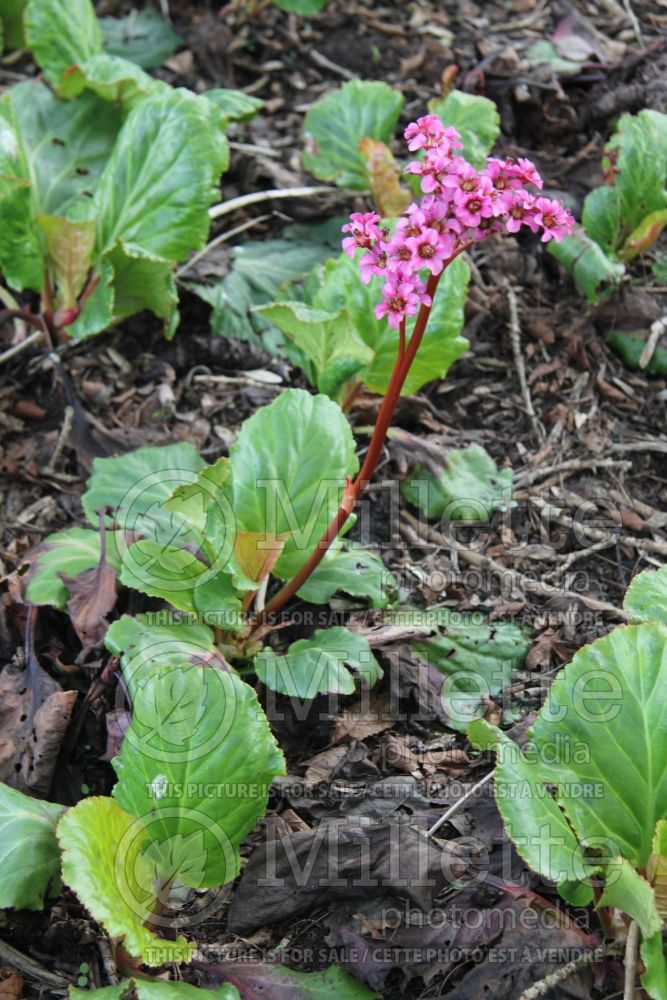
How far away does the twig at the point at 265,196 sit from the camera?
10.8 ft

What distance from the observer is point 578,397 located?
292 centimetres

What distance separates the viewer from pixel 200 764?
1.77 metres

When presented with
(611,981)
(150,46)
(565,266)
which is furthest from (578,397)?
(150,46)

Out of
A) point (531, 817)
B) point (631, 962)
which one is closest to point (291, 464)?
point (531, 817)

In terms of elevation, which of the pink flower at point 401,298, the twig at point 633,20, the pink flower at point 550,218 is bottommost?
the pink flower at point 401,298

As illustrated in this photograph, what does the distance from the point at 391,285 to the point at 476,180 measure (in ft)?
0.75

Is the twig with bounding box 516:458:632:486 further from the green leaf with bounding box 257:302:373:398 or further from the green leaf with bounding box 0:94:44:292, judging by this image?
the green leaf with bounding box 0:94:44:292

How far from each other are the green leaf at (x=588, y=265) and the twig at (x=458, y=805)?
1615 millimetres

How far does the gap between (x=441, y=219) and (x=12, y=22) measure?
269 cm

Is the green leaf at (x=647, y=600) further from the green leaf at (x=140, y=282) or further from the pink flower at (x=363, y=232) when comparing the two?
the green leaf at (x=140, y=282)

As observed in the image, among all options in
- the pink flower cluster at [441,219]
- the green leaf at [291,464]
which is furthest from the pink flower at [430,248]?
the green leaf at [291,464]

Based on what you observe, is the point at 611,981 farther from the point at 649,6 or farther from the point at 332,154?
the point at 649,6

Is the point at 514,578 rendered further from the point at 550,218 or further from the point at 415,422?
the point at 550,218

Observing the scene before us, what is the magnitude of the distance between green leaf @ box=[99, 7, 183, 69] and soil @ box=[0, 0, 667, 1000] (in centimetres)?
7
